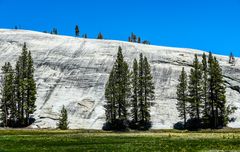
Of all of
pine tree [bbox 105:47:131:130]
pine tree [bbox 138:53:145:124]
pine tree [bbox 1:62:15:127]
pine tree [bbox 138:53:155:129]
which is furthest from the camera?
pine tree [bbox 1:62:15:127]

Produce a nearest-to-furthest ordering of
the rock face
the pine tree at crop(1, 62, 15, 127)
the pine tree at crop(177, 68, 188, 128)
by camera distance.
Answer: the pine tree at crop(177, 68, 188, 128) < the pine tree at crop(1, 62, 15, 127) < the rock face

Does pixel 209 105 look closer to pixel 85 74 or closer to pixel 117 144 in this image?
Answer: pixel 85 74

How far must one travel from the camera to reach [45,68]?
15112cm

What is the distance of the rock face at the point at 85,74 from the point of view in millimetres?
123312

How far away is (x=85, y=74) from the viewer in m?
147

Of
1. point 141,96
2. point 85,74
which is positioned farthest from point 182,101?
point 85,74

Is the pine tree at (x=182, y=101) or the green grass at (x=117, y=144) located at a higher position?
the pine tree at (x=182, y=101)

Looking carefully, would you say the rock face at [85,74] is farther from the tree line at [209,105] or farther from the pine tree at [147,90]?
the tree line at [209,105]

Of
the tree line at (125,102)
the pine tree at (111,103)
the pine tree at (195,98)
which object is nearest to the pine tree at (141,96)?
the tree line at (125,102)

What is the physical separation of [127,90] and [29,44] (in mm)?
67643

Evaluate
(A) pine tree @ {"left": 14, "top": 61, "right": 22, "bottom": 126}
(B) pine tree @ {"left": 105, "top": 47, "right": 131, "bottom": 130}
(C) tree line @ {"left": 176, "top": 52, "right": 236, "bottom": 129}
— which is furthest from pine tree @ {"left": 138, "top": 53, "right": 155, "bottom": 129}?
(A) pine tree @ {"left": 14, "top": 61, "right": 22, "bottom": 126}

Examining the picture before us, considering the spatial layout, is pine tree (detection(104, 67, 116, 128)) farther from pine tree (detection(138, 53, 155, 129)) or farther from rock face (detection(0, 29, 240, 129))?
pine tree (detection(138, 53, 155, 129))

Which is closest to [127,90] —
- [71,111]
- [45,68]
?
[71,111]

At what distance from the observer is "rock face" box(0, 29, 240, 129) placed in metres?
123
